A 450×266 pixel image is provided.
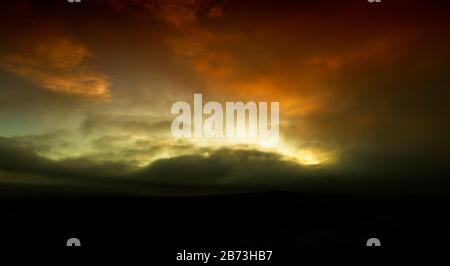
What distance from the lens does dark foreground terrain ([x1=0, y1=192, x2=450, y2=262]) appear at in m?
6.63

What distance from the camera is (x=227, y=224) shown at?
743 cm

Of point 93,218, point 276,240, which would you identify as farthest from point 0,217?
point 276,240

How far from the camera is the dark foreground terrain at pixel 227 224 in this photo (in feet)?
21.8

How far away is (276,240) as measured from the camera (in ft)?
22.7
